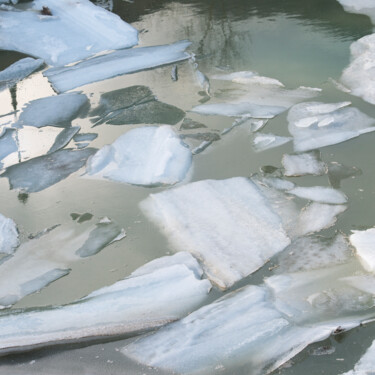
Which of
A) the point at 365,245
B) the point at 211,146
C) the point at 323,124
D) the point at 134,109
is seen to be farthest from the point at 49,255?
the point at 323,124

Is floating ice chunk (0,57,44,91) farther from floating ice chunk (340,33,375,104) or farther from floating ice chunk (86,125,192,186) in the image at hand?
floating ice chunk (340,33,375,104)

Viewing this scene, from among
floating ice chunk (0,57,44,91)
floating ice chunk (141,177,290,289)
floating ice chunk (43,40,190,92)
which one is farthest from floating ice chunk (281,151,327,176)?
floating ice chunk (0,57,44,91)

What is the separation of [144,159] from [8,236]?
687 mm

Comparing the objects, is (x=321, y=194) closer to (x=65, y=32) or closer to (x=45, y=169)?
(x=45, y=169)

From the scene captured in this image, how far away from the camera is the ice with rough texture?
2.59m

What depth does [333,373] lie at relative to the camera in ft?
Answer: 4.83

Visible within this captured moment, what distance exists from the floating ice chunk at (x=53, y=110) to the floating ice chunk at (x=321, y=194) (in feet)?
4.31

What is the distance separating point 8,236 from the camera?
83.2 inches

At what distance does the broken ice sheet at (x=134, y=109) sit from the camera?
115 inches

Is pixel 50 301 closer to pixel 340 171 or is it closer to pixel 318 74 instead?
pixel 340 171

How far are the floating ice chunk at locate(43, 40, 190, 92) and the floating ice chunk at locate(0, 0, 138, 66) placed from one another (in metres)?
0.18

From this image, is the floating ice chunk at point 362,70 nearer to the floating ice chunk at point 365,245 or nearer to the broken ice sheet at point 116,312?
the floating ice chunk at point 365,245

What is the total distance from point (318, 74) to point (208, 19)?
1327mm

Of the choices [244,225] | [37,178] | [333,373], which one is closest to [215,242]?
[244,225]
